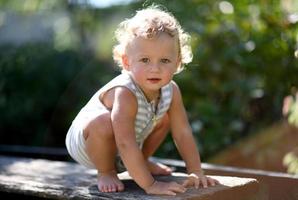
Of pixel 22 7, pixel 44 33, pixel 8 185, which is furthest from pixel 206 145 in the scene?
pixel 22 7

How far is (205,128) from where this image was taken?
4.54m

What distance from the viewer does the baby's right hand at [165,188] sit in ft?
6.82

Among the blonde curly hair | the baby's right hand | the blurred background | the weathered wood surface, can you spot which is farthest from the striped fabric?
the blurred background

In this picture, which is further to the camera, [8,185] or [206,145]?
[206,145]

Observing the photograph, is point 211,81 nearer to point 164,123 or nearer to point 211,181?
point 164,123

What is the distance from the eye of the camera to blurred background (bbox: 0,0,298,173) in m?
3.98

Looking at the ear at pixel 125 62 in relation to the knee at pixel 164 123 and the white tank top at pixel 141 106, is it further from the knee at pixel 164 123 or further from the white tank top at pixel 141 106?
the knee at pixel 164 123

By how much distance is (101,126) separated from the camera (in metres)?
2.26

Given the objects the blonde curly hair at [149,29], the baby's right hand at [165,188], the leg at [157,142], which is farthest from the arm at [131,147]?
the leg at [157,142]

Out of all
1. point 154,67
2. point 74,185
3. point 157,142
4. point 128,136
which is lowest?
point 74,185

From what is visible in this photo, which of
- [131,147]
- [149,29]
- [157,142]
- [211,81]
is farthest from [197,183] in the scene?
[211,81]

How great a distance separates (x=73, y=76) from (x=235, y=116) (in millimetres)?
1726

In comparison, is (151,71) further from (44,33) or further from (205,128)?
(44,33)

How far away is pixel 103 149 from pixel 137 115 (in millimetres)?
190
